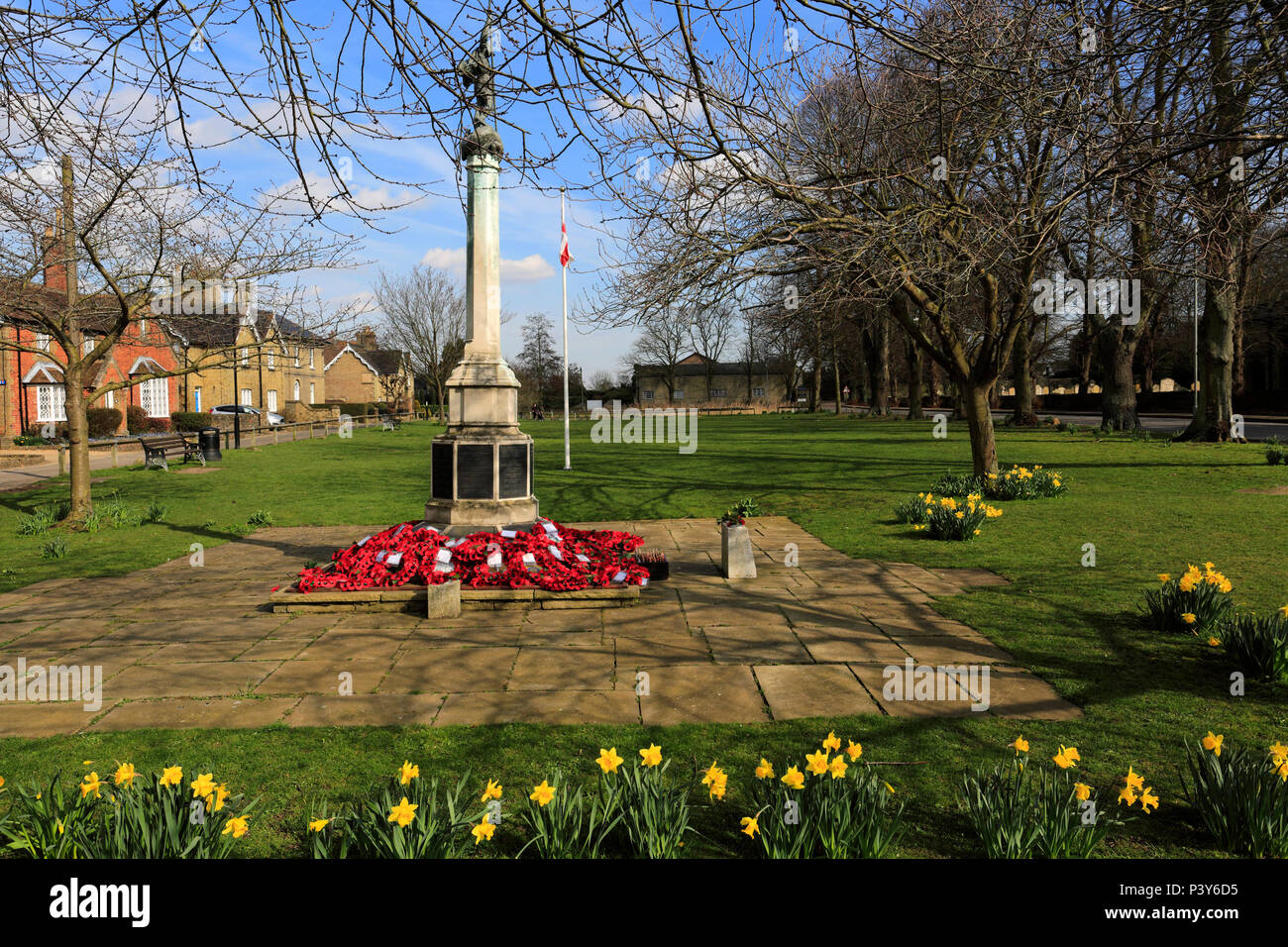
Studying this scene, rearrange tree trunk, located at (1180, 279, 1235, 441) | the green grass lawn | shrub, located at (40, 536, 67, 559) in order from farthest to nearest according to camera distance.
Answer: tree trunk, located at (1180, 279, 1235, 441), shrub, located at (40, 536, 67, 559), the green grass lawn

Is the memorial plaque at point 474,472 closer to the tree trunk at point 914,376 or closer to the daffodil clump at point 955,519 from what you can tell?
the daffodil clump at point 955,519

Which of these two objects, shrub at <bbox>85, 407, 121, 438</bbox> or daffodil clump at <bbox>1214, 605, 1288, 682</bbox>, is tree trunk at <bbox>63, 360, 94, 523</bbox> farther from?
shrub at <bbox>85, 407, 121, 438</bbox>

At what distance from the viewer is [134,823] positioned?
9.34ft

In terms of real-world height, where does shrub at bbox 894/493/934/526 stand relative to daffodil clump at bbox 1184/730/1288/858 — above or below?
above

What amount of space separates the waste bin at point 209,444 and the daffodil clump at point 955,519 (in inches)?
924

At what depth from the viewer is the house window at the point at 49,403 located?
3669 centimetres

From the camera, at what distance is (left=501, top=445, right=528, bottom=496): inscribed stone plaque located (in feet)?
29.9

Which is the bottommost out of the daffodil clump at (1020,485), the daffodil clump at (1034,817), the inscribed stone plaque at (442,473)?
the daffodil clump at (1034,817)

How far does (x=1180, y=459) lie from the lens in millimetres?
18703

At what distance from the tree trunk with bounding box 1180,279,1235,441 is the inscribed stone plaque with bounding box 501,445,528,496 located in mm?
17771

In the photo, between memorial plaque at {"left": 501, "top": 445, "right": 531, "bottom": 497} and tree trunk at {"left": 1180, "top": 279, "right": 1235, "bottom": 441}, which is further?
tree trunk at {"left": 1180, "top": 279, "right": 1235, "bottom": 441}

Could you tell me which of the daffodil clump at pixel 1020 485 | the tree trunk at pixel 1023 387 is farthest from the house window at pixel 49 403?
the tree trunk at pixel 1023 387

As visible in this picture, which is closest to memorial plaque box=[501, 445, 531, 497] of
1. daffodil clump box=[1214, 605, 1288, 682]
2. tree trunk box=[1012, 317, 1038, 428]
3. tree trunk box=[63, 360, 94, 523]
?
daffodil clump box=[1214, 605, 1288, 682]
